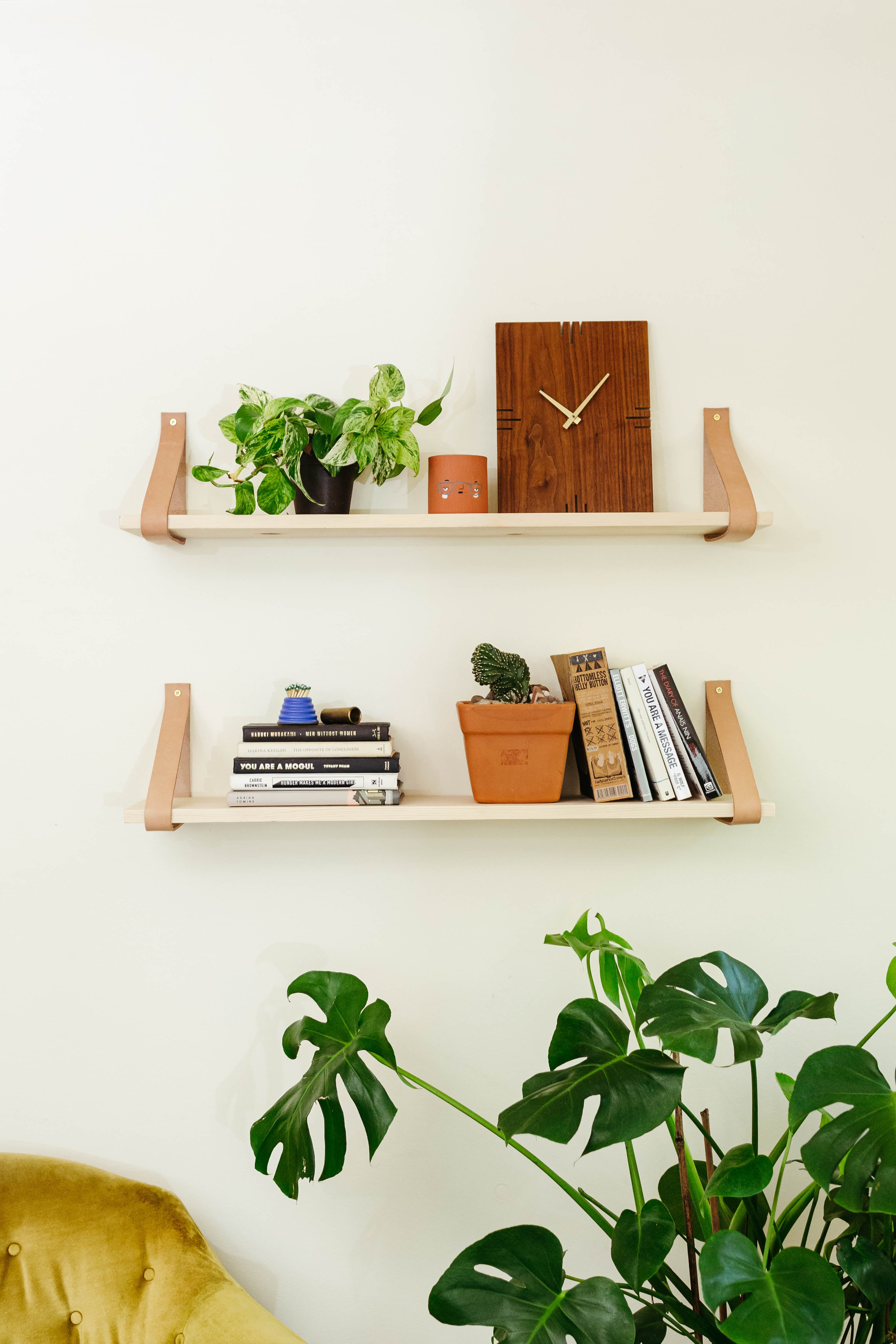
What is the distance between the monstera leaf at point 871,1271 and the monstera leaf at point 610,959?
0.36 meters

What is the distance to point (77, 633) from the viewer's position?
4.91ft

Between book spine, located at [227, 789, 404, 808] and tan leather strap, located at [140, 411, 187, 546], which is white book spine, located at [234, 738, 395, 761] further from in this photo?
tan leather strap, located at [140, 411, 187, 546]

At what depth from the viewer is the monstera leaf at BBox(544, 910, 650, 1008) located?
1.21m

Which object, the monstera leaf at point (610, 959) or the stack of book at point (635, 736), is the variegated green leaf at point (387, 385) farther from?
the monstera leaf at point (610, 959)

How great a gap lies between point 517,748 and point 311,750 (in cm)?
30

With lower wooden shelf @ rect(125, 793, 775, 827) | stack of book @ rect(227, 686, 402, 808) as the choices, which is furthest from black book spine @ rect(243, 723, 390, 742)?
lower wooden shelf @ rect(125, 793, 775, 827)

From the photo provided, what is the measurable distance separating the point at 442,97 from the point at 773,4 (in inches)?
22.3

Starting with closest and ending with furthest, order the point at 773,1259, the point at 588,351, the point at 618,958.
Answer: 1. the point at 773,1259
2. the point at 618,958
3. the point at 588,351

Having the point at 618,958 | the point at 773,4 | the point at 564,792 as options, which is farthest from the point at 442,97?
the point at 618,958

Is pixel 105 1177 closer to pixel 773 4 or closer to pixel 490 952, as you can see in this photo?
pixel 490 952

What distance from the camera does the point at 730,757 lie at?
4.69ft

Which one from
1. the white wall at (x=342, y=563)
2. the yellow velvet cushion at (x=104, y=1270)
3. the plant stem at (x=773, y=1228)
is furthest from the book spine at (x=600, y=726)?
the yellow velvet cushion at (x=104, y=1270)

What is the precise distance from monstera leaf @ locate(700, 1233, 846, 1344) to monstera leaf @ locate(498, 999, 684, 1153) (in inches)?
5.7

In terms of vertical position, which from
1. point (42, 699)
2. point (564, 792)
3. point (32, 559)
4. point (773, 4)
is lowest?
point (564, 792)
